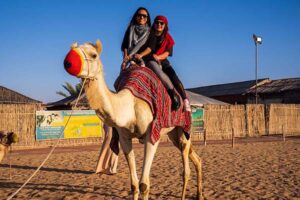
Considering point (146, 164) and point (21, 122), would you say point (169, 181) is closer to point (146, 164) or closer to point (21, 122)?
point (146, 164)

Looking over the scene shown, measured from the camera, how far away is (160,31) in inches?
214

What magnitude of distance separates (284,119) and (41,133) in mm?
18103

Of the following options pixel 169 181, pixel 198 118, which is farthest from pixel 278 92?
pixel 169 181

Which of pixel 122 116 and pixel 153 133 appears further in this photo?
pixel 153 133

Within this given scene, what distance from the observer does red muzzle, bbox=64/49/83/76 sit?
11.6ft

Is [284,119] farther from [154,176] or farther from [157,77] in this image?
[157,77]

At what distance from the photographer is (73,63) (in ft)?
11.6

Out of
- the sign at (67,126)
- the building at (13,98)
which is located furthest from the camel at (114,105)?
the building at (13,98)

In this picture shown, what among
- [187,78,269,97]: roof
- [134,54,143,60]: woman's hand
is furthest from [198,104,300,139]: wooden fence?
[134,54,143,60]: woman's hand

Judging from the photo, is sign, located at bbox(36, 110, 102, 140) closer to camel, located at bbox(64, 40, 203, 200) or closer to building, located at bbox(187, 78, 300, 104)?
camel, located at bbox(64, 40, 203, 200)

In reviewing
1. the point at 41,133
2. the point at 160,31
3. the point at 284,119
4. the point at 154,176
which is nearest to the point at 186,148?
the point at 160,31

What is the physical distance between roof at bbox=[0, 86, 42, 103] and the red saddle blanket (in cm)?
2299

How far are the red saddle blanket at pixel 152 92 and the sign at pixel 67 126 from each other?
14340mm

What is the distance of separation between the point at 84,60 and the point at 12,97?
24.6 metres
